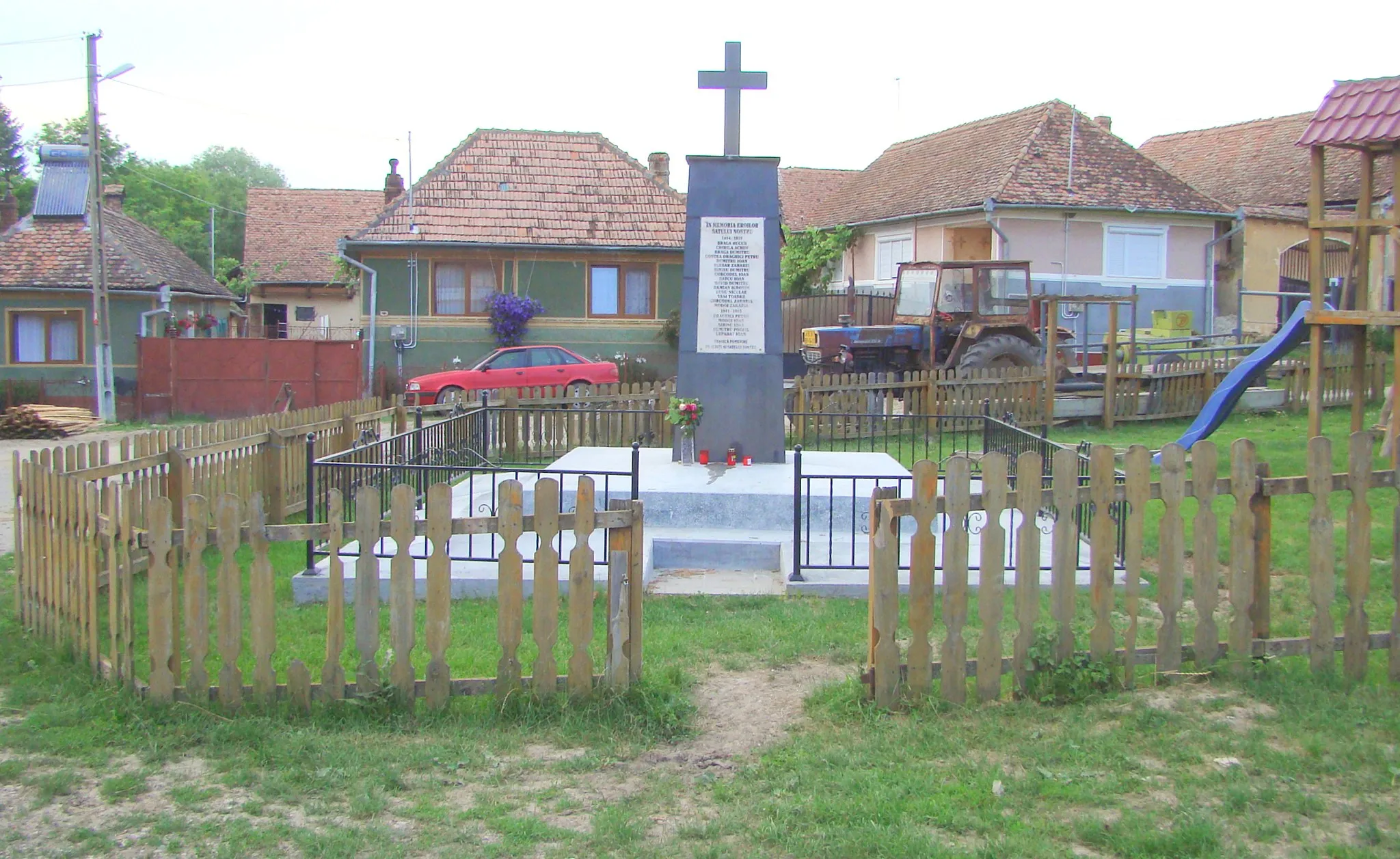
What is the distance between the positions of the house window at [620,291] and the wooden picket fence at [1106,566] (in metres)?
24.4

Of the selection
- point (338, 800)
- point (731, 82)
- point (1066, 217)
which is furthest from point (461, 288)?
point (338, 800)

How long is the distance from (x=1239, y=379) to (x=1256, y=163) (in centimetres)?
2271

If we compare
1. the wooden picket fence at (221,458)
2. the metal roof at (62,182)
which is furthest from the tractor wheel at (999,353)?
the metal roof at (62,182)

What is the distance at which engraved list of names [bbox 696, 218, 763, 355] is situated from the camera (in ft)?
38.0

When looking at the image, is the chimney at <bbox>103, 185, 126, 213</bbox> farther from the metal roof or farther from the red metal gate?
the red metal gate

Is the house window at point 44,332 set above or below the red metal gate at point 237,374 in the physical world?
above

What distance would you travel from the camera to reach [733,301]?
11602mm

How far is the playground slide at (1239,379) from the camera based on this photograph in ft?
44.4

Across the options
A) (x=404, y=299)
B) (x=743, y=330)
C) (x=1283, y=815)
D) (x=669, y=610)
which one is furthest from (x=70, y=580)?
(x=404, y=299)

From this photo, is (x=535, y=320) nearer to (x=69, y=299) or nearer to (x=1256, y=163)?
(x=69, y=299)

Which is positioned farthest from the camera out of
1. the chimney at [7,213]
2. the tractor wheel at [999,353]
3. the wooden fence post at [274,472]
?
the chimney at [7,213]

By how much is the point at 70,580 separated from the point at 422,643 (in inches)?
69.5

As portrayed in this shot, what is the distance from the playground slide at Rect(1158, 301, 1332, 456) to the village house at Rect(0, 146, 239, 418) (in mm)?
21434

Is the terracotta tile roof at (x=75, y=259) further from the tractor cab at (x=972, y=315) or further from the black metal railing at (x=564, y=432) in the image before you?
the tractor cab at (x=972, y=315)
